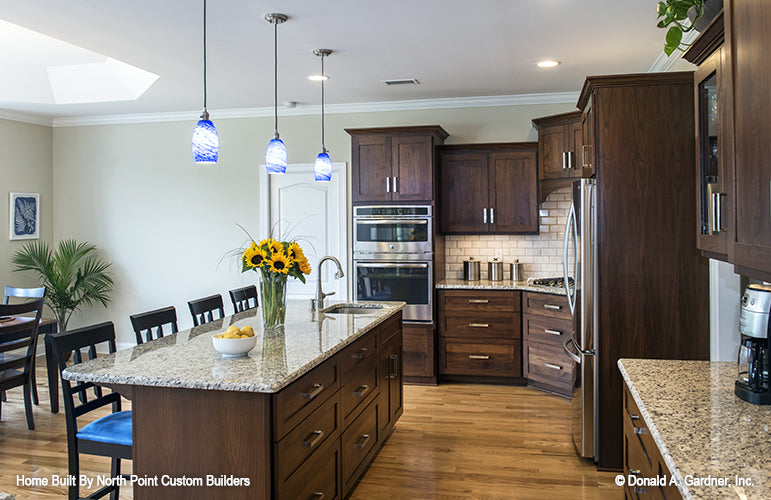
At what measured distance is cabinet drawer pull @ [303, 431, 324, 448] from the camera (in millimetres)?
2442

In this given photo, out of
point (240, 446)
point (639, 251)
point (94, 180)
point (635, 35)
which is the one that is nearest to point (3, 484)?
point (240, 446)

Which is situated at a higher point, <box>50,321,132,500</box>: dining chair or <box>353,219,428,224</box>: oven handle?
<box>353,219,428,224</box>: oven handle

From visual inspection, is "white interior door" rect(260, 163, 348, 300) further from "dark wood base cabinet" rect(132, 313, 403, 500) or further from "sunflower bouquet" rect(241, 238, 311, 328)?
"dark wood base cabinet" rect(132, 313, 403, 500)

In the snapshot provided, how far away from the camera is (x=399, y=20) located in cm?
372

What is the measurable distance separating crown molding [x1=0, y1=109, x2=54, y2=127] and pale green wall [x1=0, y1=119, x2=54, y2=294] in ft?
0.14

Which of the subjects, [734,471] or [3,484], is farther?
[3,484]

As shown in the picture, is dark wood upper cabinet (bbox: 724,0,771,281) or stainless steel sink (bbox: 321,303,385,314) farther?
stainless steel sink (bbox: 321,303,385,314)

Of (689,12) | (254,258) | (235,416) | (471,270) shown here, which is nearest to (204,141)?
(254,258)

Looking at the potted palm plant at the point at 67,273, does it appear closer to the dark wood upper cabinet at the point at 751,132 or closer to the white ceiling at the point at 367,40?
the white ceiling at the point at 367,40

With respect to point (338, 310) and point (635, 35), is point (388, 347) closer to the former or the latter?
point (338, 310)

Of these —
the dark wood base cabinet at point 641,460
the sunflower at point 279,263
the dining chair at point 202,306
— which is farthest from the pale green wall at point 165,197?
the dark wood base cabinet at point 641,460

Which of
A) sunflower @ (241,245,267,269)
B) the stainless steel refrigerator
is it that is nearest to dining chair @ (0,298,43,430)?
sunflower @ (241,245,267,269)

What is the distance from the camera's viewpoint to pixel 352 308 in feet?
14.0

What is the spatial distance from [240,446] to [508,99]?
4.69 metres
